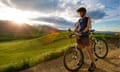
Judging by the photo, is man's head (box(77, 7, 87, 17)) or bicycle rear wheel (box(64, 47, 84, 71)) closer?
man's head (box(77, 7, 87, 17))

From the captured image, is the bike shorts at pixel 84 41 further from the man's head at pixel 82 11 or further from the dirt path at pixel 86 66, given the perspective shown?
the dirt path at pixel 86 66

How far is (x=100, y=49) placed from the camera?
10367 millimetres

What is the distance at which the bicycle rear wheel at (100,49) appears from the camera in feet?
33.6

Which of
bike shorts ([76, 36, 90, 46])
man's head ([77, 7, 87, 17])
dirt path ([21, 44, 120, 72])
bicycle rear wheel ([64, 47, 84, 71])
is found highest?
man's head ([77, 7, 87, 17])

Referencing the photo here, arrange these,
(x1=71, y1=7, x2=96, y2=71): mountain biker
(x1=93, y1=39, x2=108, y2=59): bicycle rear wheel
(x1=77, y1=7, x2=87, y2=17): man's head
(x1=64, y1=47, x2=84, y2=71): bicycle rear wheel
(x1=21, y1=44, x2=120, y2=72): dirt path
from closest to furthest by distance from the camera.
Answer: (x1=77, y1=7, x2=87, y2=17): man's head < (x1=71, y1=7, x2=96, y2=71): mountain biker < (x1=64, y1=47, x2=84, y2=71): bicycle rear wheel < (x1=21, y1=44, x2=120, y2=72): dirt path < (x1=93, y1=39, x2=108, y2=59): bicycle rear wheel

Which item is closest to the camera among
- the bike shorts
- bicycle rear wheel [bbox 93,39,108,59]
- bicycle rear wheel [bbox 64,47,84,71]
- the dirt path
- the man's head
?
the man's head

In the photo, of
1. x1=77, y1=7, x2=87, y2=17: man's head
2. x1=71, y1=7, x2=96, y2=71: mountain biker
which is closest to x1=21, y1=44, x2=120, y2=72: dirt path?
x1=71, y1=7, x2=96, y2=71: mountain biker

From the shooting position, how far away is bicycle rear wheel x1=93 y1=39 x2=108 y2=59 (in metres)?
10.2

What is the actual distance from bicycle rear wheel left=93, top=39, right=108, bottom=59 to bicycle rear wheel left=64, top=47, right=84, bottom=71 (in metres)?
2.11

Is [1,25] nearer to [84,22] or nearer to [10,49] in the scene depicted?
[10,49]

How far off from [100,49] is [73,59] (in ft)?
7.88

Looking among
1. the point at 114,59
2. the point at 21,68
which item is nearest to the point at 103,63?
the point at 114,59

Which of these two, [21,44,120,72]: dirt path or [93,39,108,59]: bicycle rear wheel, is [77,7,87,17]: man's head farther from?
[93,39,108,59]: bicycle rear wheel

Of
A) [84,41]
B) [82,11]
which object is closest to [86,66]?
[84,41]
